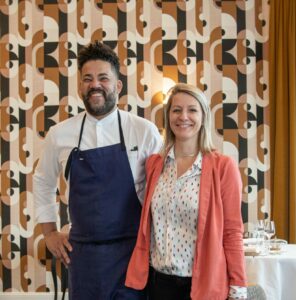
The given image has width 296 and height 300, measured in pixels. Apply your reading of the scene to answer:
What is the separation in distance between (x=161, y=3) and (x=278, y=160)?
5.96ft

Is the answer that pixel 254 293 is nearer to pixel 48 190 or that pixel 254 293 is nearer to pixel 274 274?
pixel 274 274

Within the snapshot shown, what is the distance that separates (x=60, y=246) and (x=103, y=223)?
0.29m

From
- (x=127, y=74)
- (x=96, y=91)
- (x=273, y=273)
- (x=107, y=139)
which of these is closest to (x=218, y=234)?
(x=107, y=139)

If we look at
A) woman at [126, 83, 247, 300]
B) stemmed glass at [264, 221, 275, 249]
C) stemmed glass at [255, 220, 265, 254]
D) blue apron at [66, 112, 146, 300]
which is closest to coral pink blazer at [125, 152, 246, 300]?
woman at [126, 83, 247, 300]

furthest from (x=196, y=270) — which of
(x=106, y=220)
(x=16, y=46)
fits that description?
(x=16, y=46)

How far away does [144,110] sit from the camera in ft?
13.4

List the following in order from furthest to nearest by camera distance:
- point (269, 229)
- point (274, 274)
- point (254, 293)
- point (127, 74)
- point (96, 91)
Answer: point (127, 74) < point (269, 229) < point (274, 274) < point (254, 293) < point (96, 91)

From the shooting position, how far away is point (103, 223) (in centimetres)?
180

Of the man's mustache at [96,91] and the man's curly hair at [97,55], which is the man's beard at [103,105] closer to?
the man's mustache at [96,91]

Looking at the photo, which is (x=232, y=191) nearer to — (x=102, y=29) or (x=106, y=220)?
(x=106, y=220)

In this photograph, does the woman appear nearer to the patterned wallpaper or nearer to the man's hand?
the man's hand

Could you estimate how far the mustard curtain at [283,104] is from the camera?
12.6 ft

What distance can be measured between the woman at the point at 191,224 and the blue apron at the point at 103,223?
0.09 m

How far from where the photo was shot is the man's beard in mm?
1910
